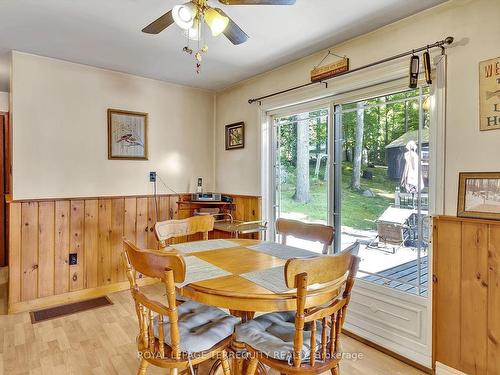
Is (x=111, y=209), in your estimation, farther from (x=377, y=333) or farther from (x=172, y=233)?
(x=377, y=333)

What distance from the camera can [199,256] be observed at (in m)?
1.84

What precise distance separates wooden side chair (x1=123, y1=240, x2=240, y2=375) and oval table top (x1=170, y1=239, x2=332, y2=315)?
0.12 meters

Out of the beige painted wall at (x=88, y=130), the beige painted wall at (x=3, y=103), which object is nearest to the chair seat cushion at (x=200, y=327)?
the beige painted wall at (x=88, y=130)

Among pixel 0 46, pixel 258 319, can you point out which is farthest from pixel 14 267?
pixel 258 319

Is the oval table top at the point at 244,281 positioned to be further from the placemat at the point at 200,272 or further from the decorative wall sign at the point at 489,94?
the decorative wall sign at the point at 489,94

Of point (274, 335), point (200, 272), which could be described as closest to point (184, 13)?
point (200, 272)

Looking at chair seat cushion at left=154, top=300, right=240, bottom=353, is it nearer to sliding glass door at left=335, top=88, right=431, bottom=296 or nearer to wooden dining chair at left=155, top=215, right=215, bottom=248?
wooden dining chair at left=155, top=215, right=215, bottom=248

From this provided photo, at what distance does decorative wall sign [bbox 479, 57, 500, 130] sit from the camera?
1755mm

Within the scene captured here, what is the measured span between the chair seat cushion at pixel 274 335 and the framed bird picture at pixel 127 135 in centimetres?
250

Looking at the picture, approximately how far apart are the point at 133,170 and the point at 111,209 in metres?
0.48

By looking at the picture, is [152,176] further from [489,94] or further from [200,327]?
[489,94]

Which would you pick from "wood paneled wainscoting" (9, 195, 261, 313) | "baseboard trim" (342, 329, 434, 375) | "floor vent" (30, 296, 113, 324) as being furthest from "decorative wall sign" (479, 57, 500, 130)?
"floor vent" (30, 296, 113, 324)

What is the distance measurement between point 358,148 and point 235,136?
1615 mm

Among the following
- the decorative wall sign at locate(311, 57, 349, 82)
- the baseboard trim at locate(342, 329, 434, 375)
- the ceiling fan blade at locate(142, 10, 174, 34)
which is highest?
the decorative wall sign at locate(311, 57, 349, 82)
